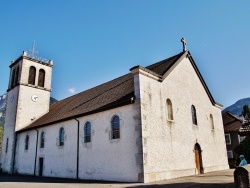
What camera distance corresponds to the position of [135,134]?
14.6 meters

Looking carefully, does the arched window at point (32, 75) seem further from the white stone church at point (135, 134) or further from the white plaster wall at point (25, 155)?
the white plaster wall at point (25, 155)

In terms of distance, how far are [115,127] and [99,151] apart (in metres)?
2.23

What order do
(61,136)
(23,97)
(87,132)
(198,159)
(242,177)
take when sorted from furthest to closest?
(23,97), (61,136), (198,159), (87,132), (242,177)

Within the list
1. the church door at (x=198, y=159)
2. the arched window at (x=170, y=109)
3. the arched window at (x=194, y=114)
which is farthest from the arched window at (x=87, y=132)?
the arched window at (x=194, y=114)

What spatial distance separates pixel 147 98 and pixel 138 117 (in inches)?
65.0

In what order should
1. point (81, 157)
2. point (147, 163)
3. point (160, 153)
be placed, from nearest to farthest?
1. point (147, 163)
2. point (160, 153)
3. point (81, 157)

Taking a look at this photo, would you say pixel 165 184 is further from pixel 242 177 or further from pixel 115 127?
pixel 242 177

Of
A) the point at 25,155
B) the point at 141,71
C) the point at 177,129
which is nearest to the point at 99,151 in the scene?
the point at 177,129

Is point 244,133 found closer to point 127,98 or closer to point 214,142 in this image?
point 127,98

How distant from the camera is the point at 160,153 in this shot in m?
15.4

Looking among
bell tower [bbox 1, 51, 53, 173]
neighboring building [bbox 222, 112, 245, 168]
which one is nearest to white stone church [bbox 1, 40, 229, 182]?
bell tower [bbox 1, 51, 53, 173]

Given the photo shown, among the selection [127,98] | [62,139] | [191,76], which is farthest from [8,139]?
[191,76]

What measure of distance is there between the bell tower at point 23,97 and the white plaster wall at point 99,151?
6626mm

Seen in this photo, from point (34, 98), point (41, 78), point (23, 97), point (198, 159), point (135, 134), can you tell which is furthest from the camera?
point (41, 78)
